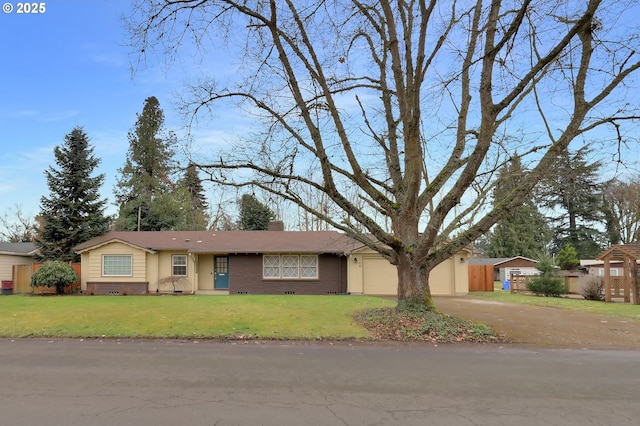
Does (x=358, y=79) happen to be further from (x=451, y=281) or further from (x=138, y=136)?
(x=138, y=136)

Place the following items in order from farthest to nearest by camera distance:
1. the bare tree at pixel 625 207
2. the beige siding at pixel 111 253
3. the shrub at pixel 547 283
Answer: the bare tree at pixel 625 207
the shrub at pixel 547 283
the beige siding at pixel 111 253

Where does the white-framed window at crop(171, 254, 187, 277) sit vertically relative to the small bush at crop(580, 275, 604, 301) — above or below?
above

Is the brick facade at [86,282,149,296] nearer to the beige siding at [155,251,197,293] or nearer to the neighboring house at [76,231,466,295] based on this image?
the neighboring house at [76,231,466,295]

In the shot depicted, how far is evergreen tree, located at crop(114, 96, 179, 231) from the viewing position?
127ft

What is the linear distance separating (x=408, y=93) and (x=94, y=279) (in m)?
19.1

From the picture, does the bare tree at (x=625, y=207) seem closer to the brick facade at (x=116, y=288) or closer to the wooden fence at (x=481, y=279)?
the wooden fence at (x=481, y=279)

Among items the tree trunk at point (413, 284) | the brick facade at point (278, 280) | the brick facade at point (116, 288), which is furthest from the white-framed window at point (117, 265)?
the tree trunk at point (413, 284)

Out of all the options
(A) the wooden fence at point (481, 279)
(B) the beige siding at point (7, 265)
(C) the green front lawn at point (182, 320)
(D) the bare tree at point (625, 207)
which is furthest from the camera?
(D) the bare tree at point (625, 207)

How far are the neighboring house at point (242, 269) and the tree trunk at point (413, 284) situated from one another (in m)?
10.3

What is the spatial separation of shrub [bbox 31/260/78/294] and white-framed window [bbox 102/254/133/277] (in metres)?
1.68

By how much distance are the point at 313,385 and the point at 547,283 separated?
22855mm

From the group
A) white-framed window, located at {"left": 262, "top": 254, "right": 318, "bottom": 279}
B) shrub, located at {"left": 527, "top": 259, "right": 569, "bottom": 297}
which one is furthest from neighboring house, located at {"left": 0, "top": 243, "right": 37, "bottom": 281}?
shrub, located at {"left": 527, "top": 259, "right": 569, "bottom": 297}

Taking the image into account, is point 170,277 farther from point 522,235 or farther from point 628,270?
point 522,235

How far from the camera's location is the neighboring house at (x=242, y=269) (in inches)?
911
